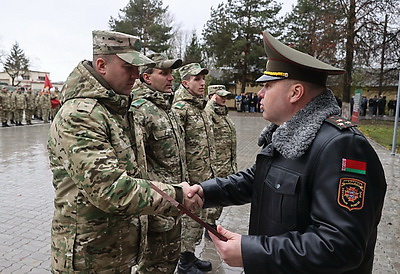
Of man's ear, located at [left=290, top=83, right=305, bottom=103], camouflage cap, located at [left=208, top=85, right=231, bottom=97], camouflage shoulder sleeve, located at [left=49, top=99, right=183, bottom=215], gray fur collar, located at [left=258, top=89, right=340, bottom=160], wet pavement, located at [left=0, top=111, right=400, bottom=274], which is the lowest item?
wet pavement, located at [left=0, top=111, right=400, bottom=274]

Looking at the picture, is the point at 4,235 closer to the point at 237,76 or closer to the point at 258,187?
the point at 258,187

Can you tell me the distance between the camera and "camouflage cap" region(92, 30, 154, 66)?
213 cm

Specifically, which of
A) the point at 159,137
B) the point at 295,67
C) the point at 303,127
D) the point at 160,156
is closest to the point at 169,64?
the point at 159,137

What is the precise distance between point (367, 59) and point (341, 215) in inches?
924

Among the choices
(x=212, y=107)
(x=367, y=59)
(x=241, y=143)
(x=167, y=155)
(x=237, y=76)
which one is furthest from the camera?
(x=237, y=76)

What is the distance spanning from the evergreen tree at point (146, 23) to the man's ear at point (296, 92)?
34113 millimetres

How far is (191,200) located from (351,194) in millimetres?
1026

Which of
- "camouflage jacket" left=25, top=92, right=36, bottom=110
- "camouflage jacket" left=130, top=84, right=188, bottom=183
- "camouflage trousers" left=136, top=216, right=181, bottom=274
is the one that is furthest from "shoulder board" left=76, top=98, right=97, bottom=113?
"camouflage jacket" left=25, top=92, right=36, bottom=110

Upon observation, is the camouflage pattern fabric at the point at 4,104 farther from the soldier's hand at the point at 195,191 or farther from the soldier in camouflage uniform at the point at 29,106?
the soldier's hand at the point at 195,191

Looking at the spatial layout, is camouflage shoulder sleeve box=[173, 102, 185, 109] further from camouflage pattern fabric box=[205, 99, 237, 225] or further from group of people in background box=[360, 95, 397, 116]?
group of people in background box=[360, 95, 397, 116]

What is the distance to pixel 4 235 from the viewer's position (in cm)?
458

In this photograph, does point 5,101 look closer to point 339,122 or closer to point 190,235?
point 190,235

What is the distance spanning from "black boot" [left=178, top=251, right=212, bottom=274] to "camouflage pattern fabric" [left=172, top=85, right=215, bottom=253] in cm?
11

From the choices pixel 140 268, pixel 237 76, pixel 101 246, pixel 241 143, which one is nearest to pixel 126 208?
Answer: pixel 101 246
